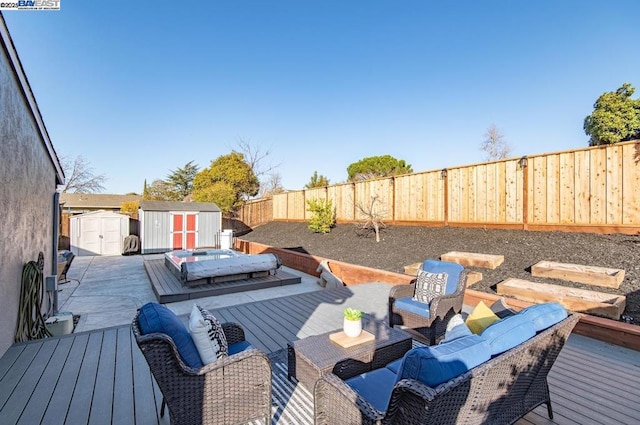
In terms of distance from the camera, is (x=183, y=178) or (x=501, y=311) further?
(x=183, y=178)

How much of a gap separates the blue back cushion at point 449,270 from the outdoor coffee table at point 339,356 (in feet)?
4.70

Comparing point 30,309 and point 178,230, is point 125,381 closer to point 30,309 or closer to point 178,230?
point 30,309

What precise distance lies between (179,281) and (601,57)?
12614mm

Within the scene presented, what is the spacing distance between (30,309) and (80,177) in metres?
28.1

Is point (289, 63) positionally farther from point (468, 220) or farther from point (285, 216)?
point (468, 220)

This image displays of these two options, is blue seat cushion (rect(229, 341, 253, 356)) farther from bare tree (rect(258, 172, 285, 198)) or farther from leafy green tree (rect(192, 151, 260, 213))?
bare tree (rect(258, 172, 285, 198))

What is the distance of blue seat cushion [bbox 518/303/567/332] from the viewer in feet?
5.84

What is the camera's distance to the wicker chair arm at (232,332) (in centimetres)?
251

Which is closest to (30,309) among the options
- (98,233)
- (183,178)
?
(98,233)

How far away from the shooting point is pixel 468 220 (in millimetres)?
7770

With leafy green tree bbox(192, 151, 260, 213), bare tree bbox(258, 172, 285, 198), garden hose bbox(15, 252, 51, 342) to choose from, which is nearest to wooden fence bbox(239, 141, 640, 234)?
garden hose bbox(15, 252, 51, 342)

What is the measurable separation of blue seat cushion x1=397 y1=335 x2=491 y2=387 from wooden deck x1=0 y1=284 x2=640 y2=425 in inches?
47.3

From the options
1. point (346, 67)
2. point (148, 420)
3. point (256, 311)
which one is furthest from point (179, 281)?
point (346, 67)

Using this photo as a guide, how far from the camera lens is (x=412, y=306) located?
11.8 feet
